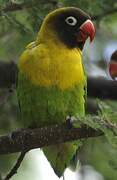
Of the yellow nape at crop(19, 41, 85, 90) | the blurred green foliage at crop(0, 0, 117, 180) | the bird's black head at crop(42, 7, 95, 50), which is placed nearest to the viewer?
the yellow nape at crop(19, 41, 85, 90)

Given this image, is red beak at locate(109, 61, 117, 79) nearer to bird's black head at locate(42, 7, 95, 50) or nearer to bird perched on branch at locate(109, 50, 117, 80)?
bird perched on branch at locate(109, 50, 117, 80)

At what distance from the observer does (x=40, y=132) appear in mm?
2549

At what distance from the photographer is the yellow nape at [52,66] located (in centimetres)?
315

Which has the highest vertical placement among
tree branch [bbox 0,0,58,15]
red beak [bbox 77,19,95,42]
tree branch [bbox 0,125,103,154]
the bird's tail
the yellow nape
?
tree branch [bbox 0,0,58,15]

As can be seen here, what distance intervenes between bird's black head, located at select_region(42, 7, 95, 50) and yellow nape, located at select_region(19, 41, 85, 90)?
3.9 inches

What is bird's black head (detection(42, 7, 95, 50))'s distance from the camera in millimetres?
3268

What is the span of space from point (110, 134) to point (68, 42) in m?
1.50

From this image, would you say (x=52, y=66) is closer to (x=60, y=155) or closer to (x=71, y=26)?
(x=71, y=26)

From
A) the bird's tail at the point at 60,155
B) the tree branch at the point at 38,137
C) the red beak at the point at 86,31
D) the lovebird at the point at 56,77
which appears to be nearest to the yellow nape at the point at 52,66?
the lovebird at the point at 56,77

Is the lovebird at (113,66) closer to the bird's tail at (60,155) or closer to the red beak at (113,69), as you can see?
the red beak at (113,69)

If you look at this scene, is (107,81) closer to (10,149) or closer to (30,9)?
(30,9)

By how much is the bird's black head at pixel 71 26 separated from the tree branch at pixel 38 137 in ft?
2.98

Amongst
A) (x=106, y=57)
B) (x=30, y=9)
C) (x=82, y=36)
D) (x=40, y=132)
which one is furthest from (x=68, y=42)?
(x=106, y=57)

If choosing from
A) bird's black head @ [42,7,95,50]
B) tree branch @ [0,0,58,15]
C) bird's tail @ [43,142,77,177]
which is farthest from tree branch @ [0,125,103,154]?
bird's black head @ [42,7,95,50]
